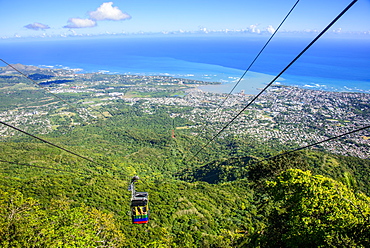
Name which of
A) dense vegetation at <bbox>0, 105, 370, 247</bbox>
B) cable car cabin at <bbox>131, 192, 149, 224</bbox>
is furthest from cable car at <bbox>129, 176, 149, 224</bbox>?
dense vegetation at <bbox>0, 105, 370, 247</bbox>

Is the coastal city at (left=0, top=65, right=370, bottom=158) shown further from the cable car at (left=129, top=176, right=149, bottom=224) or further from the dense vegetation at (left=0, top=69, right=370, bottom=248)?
the cable car at (left=129, top=176, right=149, bottom=224)

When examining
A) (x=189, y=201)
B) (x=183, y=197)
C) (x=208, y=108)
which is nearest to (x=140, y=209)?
(x=189, y=201)

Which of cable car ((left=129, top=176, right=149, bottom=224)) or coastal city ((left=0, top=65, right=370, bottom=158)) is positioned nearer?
cable car ((left=129, top=176, right=149, bottom=224))

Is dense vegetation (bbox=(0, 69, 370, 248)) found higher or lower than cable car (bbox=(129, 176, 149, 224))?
lower

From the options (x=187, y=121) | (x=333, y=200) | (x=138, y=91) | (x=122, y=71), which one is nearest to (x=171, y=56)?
(x=122, y=71)

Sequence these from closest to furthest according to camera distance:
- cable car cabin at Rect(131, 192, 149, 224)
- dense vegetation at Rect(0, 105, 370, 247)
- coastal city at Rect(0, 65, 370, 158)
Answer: cable car cabin at Rect(131, 192, 149, 224) → dense vegetation at Rect(0, 105, 370, 247) → coastal city at Rect(0, 65, 370, 158)

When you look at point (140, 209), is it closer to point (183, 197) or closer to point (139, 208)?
point (139, 208)

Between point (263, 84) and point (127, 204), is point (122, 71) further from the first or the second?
point (127, 204)

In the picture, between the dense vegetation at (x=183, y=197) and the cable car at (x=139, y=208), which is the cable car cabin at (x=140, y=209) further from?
the dense vegetation at (x=183, y=197)

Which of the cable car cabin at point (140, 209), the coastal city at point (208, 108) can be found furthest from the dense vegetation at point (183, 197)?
the coastal city at point (208, 108)

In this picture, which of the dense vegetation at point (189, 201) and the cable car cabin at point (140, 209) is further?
the dense vegetation at point (189, 201)
